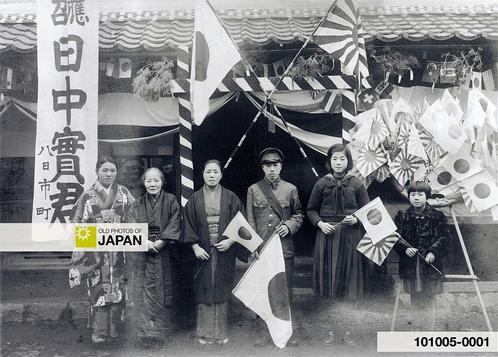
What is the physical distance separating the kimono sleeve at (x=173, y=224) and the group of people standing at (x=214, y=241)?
11 millimetres

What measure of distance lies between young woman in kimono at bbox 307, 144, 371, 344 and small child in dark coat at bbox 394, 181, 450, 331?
45 cm

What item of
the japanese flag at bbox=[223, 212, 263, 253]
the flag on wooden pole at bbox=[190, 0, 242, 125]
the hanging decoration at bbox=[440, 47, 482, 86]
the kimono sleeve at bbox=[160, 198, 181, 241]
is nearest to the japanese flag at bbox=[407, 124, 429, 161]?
the hanging decoration at bbox=[440, 47, 482, 86]

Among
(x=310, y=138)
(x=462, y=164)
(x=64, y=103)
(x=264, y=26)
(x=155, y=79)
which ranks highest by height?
(x=264, y=26)

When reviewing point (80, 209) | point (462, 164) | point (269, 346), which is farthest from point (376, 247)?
A: point (80, 209)

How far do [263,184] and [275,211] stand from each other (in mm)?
321

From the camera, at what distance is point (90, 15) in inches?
210

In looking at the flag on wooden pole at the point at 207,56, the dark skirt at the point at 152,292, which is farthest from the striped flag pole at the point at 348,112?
the dark skirt at the point at 152,292

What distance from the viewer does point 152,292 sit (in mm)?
5367

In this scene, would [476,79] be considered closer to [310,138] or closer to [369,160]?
[369,160]

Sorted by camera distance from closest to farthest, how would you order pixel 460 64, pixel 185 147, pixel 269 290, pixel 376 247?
1. pixel 269 290
2. pixel 376 247
3. pixel 185 147
4. pixel 460 64

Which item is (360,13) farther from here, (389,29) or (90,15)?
(90,15)

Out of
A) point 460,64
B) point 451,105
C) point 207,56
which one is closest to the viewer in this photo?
point 207,56

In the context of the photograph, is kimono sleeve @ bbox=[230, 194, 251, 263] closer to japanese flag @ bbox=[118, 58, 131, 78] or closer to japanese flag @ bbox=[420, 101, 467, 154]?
japanese flag @ bbox=[118, 58, 131, 78]

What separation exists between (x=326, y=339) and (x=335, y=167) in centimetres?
186
